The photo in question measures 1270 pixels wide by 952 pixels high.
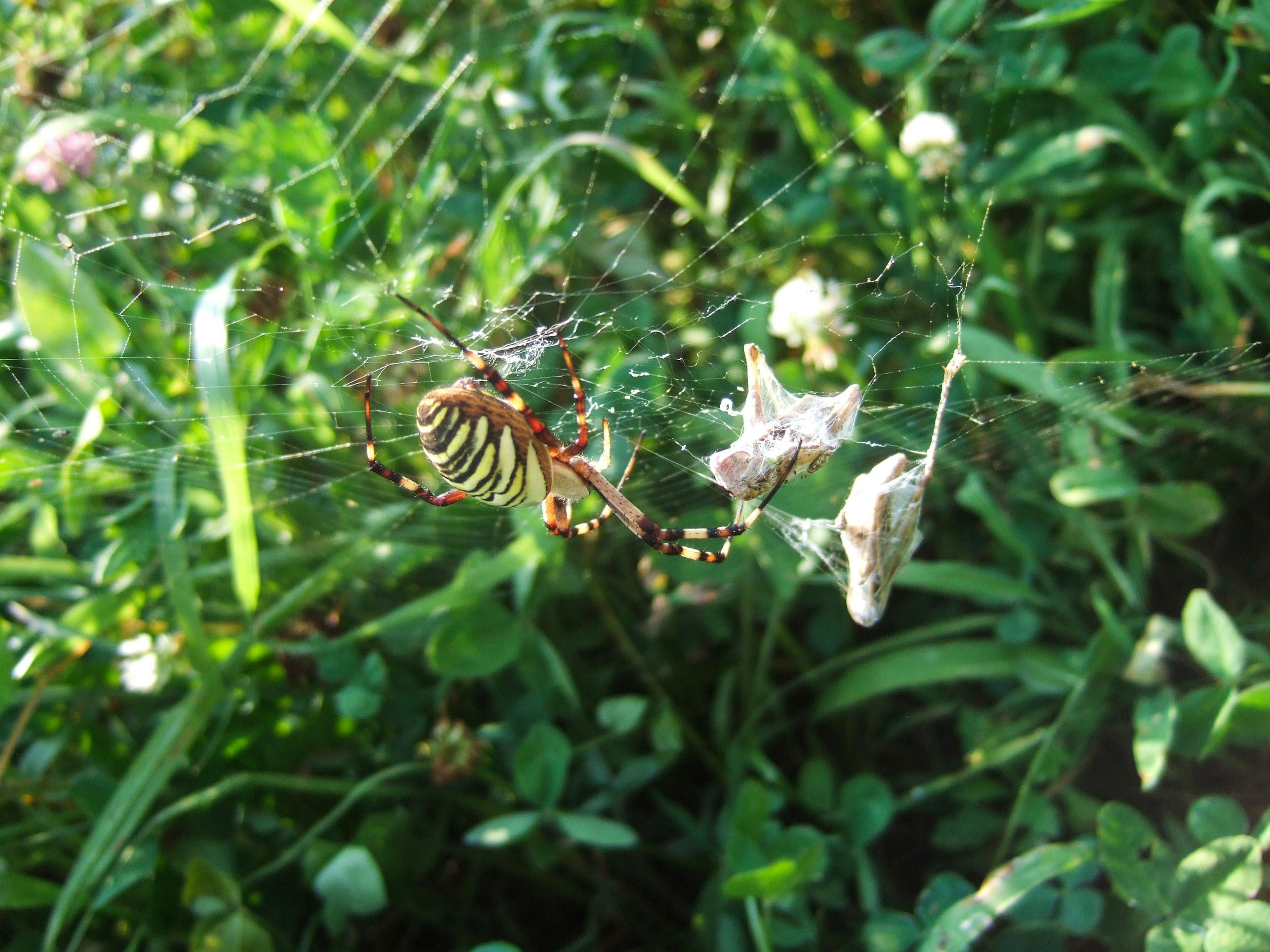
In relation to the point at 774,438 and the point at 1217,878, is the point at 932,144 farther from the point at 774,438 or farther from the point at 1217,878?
the point at 1217,878

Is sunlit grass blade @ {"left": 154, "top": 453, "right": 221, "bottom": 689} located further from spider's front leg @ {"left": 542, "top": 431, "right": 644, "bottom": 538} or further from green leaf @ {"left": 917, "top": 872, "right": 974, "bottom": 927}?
green leaf @ {"left": 917, "top": 872, "right": 974, "bottom": 927}

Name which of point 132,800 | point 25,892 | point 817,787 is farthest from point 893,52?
point 25,892

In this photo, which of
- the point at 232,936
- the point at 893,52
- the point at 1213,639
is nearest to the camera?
the point at 1213,639

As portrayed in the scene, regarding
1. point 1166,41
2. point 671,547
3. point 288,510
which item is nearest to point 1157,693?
point 671,547

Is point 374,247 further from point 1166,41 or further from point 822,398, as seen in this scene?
point 1166,41

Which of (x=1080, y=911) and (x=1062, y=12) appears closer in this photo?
(x=1080, y=911)

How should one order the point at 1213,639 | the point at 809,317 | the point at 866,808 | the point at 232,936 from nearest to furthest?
the point at 1213,639, the point at 232,936, the point at 866,808, the point at 809,317

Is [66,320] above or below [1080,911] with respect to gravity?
above
